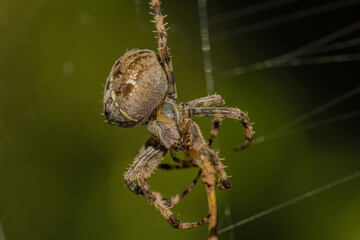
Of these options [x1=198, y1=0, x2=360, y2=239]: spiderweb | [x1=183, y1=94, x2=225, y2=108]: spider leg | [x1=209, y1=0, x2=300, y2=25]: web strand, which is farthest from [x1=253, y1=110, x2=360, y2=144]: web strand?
[x1=183, y1=94, x2=225, y2=108]: spider leg

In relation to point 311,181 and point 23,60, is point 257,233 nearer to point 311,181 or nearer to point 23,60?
point 311,181

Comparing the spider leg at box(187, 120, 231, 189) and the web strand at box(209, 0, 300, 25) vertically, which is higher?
the web strand at box(209, 0, 300, 25)

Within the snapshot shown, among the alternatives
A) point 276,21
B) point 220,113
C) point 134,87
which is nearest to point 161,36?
point 134,87

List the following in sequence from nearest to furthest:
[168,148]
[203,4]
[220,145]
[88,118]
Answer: [168,148] → [220,145] → [88,118] → [203,4]

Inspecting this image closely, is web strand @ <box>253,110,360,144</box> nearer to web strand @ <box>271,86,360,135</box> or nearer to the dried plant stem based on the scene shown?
web strand @ <box>271,86,360,135</box>

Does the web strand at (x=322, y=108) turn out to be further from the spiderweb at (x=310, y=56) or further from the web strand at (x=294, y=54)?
the web strand at (x=294, y=54)

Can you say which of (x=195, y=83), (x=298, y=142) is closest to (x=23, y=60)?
(x=195, y=83)

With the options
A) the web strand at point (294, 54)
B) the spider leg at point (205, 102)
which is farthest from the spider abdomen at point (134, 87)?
the web strand at point (294, 54)
